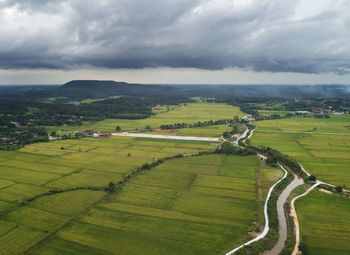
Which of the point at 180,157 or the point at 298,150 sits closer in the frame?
the point at 180,157

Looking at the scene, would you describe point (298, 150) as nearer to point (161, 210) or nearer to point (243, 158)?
point (243, 158)

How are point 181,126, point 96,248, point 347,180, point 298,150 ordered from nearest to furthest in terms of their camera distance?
1. point 96,248
2. point 347,180
3. point 298,150
4. point 181,126

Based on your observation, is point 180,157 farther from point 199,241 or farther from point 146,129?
point 146,129

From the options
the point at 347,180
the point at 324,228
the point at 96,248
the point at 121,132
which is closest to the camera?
the point at 96,248

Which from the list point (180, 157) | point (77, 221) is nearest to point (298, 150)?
point (180, 157)

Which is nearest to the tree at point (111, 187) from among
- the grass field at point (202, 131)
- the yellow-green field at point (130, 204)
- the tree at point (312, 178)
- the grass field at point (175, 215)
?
the yellow-green field at point (130, 204)

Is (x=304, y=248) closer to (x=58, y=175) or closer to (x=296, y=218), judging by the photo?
(x=296, y=218)
